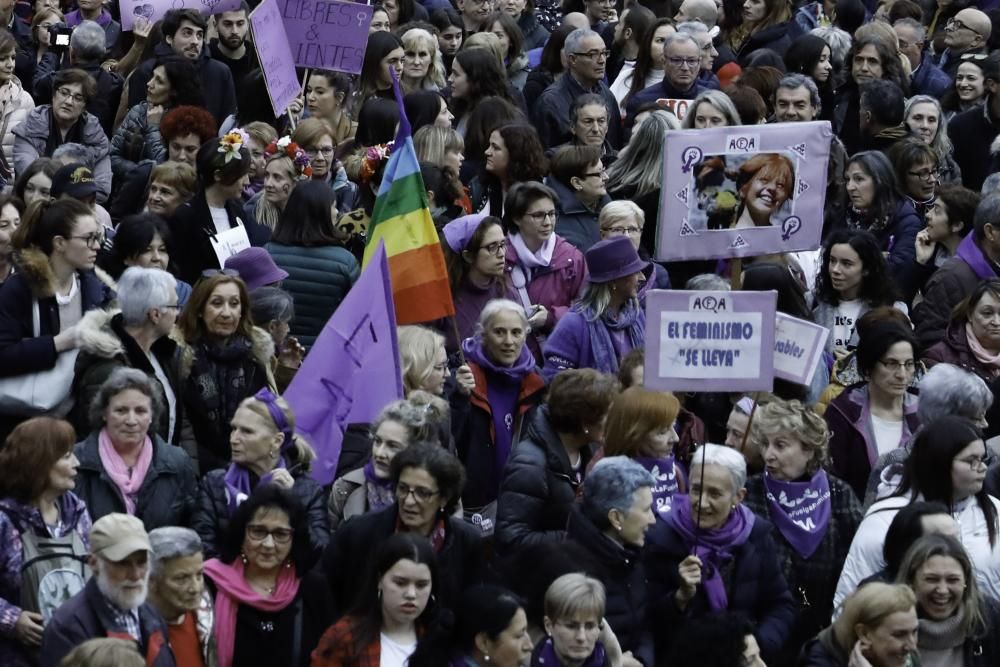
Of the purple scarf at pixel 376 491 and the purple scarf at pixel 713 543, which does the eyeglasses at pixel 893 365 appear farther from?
the purple scarf at pixel 376 491

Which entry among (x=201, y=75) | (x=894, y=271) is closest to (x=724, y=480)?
(x=894, y=271)

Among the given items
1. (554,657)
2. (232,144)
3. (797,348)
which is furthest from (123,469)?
(232,144)

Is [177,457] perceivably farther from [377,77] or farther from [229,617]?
[377,77]

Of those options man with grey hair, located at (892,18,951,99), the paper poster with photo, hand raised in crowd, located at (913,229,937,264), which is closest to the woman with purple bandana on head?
the paper poster with photo

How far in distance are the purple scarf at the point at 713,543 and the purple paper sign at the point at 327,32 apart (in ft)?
18.9

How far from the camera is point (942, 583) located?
929 centimetres

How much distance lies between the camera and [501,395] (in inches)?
430

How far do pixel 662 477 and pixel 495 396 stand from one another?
1.12m

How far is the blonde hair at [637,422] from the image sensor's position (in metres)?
10.0

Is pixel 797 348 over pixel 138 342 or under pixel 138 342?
under

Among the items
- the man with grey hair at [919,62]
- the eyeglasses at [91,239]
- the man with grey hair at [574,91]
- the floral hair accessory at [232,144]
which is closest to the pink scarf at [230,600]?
the eyeglasses at [91,239]

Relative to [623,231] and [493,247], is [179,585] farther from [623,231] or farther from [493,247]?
[623,231]

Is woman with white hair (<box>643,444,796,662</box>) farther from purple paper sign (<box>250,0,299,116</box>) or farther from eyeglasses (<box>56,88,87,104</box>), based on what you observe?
eyeglasses (<box>56,88,87,104</box>)

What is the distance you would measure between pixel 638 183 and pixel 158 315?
13.3 feet
